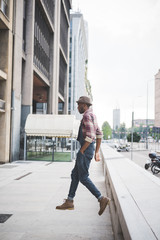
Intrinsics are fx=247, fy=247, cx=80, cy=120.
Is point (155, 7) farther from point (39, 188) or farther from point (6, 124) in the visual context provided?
point (6, 124)

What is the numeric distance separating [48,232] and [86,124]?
178cm

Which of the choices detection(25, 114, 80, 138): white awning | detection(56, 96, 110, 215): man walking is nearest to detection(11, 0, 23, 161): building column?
detection(25, 114, 80, 138): white awning

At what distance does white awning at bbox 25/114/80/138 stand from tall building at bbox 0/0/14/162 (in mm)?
2020

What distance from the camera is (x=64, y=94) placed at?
38.0m

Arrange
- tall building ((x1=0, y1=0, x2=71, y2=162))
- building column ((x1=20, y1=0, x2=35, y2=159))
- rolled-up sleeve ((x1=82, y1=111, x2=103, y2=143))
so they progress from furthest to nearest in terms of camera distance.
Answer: building column ((x1=20, y1=0, x2=35, y2=159)) → tall building ((x1=0, y1=0, x2=71, y2=162)) → rolled-up sleeve ((x1=82, y1=111, x2=103, y2=143))

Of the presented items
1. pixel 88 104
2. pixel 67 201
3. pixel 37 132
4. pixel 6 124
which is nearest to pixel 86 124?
pixel 88 104

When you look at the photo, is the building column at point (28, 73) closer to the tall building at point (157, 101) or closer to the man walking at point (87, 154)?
the man walking at point (87, 154)

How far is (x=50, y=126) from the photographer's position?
17422 mm

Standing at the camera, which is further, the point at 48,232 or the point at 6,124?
the point at 6,124

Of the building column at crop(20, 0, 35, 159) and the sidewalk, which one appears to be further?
the building column at crop(20, 0, 35, 159)

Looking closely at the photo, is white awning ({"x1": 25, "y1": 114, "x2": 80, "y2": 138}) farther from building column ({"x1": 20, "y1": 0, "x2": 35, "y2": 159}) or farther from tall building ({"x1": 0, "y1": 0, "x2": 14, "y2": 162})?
tall building ({"x1": 0, "y1": 0, "x2": 14, "y2": 162})

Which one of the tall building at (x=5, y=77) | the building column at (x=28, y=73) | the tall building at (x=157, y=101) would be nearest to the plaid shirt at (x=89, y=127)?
the tall building at (x=5, y=77)

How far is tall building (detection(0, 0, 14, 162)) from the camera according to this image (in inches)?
599

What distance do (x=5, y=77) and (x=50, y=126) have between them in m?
4.57
